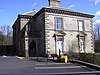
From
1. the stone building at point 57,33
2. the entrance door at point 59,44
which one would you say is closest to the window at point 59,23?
the stone building at point 57,33

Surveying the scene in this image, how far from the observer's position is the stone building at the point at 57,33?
34000 millimetres

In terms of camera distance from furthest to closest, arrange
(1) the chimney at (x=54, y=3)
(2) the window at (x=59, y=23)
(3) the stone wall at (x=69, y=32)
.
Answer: (1) the chimney at (x=54, y=3) < (2) the window at (x=59, y=23) < (3) the stone wall at (x=69, y=32)

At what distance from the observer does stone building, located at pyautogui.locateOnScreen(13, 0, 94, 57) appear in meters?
34.0

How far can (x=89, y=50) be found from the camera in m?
38.1

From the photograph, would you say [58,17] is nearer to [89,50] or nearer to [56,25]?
[56,25]

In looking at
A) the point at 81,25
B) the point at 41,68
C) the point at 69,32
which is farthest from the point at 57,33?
the point at 41,68

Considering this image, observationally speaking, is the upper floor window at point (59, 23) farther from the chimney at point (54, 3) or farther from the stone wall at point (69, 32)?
the chimney at point (54, 3)

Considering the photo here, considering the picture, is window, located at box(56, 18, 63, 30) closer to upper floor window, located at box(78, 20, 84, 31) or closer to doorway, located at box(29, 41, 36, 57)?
upper floor window, located at box(78, 20, 84, 31)

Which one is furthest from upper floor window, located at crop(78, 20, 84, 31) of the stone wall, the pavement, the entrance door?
the pavement

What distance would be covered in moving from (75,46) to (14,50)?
51.2 feet

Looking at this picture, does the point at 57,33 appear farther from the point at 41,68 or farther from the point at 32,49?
the point at 41,68

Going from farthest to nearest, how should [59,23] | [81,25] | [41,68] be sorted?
1. [81,25]
2. [59,23]
3. [41,68]

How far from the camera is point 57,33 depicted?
3444 centimetres

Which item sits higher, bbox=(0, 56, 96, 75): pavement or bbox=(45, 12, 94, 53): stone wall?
bbox=(45, 12, 94, 53): stone wall
